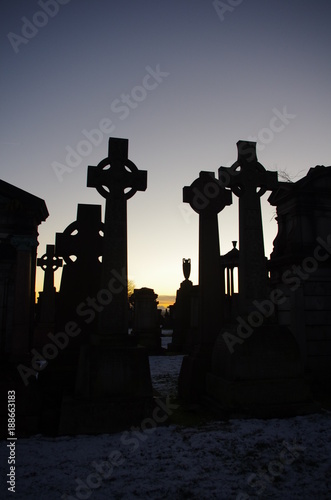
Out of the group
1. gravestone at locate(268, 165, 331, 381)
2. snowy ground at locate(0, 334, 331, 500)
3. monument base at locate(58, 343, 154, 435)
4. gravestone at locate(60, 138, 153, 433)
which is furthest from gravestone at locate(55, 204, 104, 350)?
gravestone at locate(268, 165, 331, 381)

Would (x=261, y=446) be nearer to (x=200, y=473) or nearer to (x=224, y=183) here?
(x=200, y=473)

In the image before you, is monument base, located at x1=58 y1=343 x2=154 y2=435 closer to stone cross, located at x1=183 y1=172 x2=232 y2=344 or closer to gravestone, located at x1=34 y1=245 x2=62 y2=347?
stone cross, located at x1=183 y1=172 x2=232 y2=344

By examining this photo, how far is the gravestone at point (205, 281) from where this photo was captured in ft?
23.7

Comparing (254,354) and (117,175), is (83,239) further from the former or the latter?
(254,354)

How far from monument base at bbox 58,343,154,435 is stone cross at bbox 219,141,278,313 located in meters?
2.24

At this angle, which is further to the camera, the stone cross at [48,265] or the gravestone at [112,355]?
the stone cross at [48,265]

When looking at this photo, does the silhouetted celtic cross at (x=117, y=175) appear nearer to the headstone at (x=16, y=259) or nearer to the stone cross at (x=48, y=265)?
the headstone at (x=16, y=259)

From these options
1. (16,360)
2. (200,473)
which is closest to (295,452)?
(200,473)

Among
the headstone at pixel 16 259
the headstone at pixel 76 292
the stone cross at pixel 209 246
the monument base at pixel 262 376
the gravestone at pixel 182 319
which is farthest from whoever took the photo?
the gravestone at pixel 182 319

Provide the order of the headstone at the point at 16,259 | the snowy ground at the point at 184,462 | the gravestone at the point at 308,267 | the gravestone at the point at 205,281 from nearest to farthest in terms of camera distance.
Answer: the snowy ground at the point at 184,462, the headstone at the point at 16,259, the gravestone at the point at 205,281, the gravestone at the point at 308,267

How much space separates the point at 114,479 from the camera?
12.0ft

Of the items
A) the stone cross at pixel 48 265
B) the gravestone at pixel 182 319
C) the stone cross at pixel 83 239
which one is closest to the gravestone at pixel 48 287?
the stone cross at pixel 48 265

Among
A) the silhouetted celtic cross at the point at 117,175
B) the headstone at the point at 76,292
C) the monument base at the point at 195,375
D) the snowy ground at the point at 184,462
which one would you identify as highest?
the silhouetted celtic cross at the point at 117,175

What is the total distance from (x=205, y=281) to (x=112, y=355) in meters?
2.91
